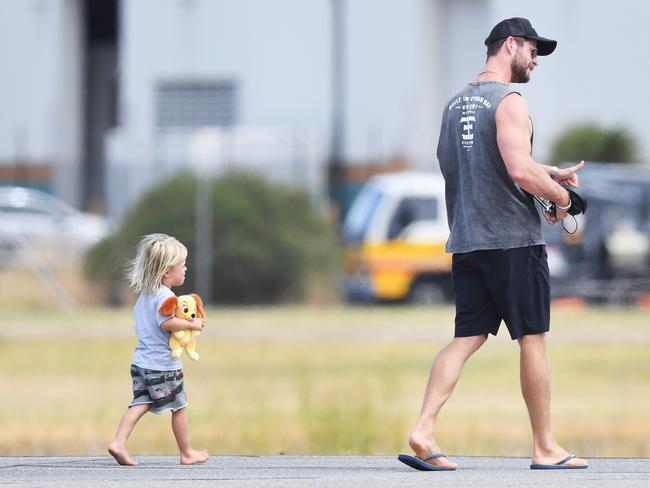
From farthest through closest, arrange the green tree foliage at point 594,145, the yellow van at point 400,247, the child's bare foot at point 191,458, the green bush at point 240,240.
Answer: the green tree foliage at point 594,145 < the yellow van at point 400,247 < the green bush at point 240,240 < the child's bare foot at point 191,458

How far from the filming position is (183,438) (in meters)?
8.07

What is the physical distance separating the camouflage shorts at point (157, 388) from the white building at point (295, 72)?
2767 cm

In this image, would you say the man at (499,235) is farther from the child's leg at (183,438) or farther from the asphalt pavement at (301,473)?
the child's leg at (183,438)

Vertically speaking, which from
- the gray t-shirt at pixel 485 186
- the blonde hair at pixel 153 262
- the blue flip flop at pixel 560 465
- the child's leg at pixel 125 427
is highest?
the gray t-shirt at pixel 485 186

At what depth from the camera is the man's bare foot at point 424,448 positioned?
7742 millimetres

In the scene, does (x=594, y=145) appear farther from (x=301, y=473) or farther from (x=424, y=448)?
(x=301, y=473)

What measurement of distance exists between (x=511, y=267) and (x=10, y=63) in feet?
108

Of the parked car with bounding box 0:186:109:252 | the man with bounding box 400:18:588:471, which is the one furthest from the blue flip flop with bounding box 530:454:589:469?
the parked car with bounding box 0:186:109:252

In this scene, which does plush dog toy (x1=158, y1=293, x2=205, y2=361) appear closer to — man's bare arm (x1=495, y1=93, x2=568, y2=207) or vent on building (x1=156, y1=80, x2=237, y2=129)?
man's bare arm (x1=495, y1=93, x2=568, y2=207)

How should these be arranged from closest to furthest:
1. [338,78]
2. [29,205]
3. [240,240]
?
[240,240]
[29,205]
[338,78]

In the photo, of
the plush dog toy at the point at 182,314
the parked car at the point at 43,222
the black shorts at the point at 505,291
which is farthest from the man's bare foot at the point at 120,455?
the parked car at the point at 43,222

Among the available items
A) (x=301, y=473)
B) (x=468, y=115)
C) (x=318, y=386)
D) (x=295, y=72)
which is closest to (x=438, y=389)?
(x=301, y=473)

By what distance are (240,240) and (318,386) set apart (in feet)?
42.3

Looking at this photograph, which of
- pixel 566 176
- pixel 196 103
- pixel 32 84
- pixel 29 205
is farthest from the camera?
pixel 32 84
